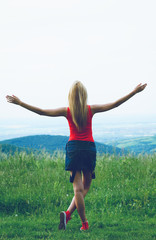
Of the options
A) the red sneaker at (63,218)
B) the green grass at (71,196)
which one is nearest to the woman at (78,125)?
the red sneaker at (63,218)

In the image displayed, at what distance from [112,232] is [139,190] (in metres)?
2.19

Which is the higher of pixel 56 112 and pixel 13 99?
pixel 13 99

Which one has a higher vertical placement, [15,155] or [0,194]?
[15,155]

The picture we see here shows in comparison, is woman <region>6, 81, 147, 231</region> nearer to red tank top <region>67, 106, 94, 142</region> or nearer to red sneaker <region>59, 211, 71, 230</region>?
red tank top <region>67, 106, 94, 142</region>

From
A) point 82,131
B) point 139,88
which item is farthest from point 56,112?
point 139,88

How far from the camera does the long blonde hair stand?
4.52 meters

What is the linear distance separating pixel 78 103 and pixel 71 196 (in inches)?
122

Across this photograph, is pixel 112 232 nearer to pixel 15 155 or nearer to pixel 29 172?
pixel 29 172

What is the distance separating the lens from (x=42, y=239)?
4648 mm

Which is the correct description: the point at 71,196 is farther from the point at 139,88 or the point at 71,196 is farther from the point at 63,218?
the point at 139,88

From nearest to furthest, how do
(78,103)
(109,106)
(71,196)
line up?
1. (78,103)
2. (109,106)
3. (71,196)

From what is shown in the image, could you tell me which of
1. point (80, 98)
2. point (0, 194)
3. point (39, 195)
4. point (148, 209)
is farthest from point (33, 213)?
point (80, 98)

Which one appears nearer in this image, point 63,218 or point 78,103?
point 78,103

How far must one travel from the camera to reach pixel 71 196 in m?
6.90
